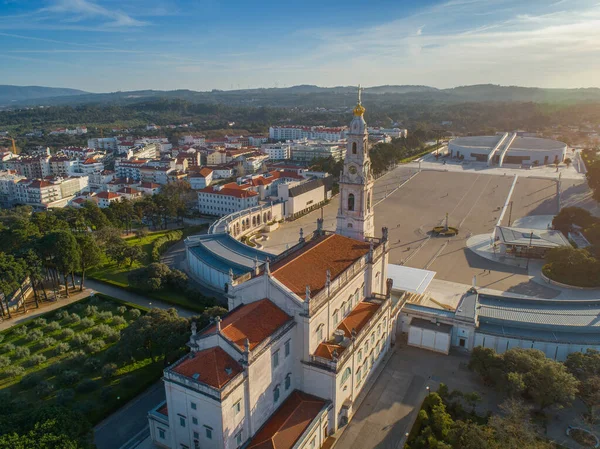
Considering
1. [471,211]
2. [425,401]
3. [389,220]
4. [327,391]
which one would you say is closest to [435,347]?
[425,401]

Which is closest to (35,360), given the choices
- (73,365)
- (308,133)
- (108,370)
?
(73,365)

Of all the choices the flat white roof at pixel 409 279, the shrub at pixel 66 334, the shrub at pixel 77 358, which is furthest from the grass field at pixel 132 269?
the flat white roof at pixel 409 279

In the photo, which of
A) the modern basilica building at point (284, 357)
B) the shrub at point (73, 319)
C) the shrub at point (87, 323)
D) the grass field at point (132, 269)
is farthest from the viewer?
the grass field at point (132, 269)

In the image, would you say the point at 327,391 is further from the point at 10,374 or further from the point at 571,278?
the point at 571,278

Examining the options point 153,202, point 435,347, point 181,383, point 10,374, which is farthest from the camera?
point 153,202

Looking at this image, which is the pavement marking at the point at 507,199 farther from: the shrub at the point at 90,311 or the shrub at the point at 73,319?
the shrub at the point at 73,319
